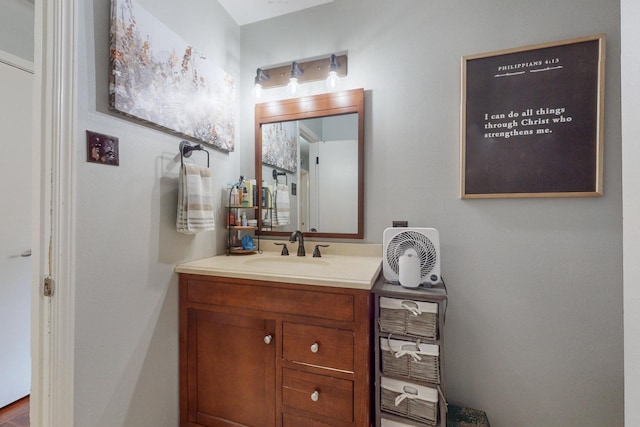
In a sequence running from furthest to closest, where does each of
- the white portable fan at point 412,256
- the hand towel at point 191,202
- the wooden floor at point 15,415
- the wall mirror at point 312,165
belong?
the wall mirror at point 312,165
the wooden floor at point 15,415
the hand towel at point 191,202
the white portable fan at point 412,256

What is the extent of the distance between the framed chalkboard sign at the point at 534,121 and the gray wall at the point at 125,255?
60.7 inches

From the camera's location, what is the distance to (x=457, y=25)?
1502mm

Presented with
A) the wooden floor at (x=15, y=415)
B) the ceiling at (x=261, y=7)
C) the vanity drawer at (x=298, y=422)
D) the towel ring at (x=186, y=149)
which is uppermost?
the ceiling at (x=261, y=7)

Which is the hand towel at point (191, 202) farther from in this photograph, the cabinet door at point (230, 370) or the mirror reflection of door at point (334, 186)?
the mirror reflection of door at point (334, 186)

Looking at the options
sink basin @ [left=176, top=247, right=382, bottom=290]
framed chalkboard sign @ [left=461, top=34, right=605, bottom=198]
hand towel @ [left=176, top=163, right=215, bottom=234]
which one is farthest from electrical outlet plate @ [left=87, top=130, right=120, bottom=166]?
framed chalkboard sign @ [left=461, top=34, right=605, bottom=198]

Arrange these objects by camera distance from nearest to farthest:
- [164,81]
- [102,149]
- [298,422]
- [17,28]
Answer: [102,149] < [298,422] < [164,81] < [17,28]

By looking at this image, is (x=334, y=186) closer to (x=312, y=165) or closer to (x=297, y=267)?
(x=312, y=165)

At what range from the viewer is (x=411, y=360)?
1.13 metres

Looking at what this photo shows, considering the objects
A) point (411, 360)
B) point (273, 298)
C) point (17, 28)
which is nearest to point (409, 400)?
point (411, 360)

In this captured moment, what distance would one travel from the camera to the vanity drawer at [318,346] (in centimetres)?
111

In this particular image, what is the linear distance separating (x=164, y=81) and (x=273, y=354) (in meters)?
1.35

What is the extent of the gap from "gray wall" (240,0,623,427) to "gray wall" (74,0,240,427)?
1087mm

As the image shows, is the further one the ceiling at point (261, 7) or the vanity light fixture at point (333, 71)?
the ceiling at point (261, 7)

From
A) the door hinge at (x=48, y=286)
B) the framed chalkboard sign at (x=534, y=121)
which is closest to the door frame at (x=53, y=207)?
the door hinge at (x=48, y=286)
